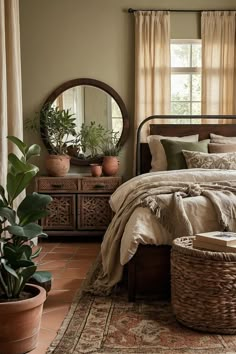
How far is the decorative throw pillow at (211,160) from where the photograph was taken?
4.48 meters

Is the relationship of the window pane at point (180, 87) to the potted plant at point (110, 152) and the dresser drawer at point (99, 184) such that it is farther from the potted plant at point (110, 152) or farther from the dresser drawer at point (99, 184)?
the dresser drawer at point (99, 184)

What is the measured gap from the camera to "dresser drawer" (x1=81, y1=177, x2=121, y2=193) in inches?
207

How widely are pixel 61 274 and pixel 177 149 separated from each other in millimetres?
1788

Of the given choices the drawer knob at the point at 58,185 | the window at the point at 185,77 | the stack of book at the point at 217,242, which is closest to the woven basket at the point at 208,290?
the stack of book at the point at 217,242

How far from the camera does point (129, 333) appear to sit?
267 centimetres

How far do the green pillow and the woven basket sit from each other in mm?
2221

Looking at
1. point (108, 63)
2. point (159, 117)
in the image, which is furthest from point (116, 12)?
point (159, 117)

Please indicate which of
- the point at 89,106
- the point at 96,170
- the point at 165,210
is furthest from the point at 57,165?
the point at 165,210

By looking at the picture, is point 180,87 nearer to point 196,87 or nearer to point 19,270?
point 196,87

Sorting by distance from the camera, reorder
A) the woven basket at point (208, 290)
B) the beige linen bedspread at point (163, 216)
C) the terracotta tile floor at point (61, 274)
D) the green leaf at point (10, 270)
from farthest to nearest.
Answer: the beige linen bedspread at point (163, 216)
the terracotta tile floor at point (61, 274)
the woven basket at point (208, 290)
the green leaf at point (10, 270)

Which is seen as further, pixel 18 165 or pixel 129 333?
pixel 129 333

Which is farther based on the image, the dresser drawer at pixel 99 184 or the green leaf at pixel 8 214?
the dresser drawer at pixel 99 184

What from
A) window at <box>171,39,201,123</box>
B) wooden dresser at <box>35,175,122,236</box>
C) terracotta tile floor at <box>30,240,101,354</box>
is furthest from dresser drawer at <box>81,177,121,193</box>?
window at <box>171,39,201,123</box>

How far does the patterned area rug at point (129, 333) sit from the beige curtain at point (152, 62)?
291cm
